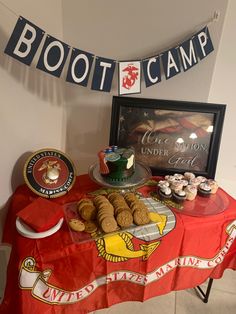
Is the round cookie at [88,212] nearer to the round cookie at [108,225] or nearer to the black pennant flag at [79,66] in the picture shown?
the round cookie at [108,225]

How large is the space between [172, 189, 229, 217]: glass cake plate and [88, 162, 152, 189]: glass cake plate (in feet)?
0.64

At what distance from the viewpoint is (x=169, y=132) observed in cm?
121

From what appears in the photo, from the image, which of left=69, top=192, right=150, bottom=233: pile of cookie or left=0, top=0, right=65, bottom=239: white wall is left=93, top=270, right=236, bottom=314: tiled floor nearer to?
left=69, top=192, right=150, bottom=233: pile of cookie

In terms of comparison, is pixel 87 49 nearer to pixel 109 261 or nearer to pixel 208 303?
pixel 109 261

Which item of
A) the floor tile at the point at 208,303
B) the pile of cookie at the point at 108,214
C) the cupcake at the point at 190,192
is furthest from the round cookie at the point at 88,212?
the floor tile at the point at 208,303

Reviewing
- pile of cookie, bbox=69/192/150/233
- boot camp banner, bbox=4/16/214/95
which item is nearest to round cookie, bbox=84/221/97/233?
pile of cookie, bbox=69/192/150/233

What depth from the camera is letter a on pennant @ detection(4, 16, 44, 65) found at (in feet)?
2.68

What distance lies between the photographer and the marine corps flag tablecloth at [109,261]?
822mm

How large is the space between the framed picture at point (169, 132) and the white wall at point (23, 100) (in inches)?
13.1

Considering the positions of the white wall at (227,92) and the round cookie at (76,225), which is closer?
the round cookie at (76,225)

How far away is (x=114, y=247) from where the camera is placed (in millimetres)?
880

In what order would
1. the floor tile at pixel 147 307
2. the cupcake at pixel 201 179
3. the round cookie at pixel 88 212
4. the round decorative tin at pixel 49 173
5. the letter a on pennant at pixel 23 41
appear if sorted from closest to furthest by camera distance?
the letter a on pennant at pixel 23 41 < the round cookie at pixel 88 212 < the round decorative tin at pixel 49 173 < the cupcake at pixel 201 179 < the floor tile at pixel 147 307

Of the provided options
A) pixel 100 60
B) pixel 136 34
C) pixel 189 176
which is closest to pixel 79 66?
pixel 100 60

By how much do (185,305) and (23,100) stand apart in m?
1.30
